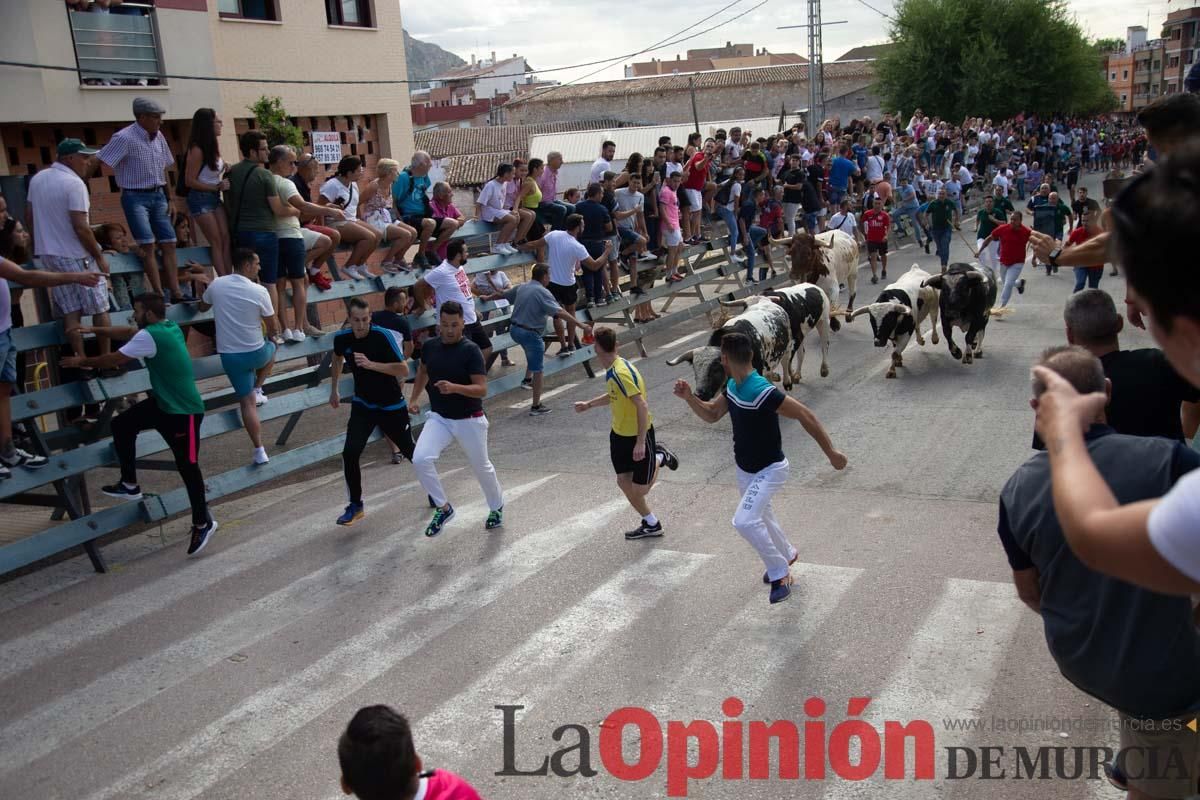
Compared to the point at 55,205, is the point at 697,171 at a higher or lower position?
lower

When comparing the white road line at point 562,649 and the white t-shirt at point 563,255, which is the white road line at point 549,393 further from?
the white road line at point 562,649

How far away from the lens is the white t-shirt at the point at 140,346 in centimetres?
915

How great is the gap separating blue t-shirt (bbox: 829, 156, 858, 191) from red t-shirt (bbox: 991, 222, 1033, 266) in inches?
292

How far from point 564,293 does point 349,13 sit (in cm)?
1244

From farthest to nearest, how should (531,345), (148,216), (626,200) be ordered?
(626,200), (531,345), (148,216)

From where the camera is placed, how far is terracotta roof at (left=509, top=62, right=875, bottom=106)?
68938 millimetres

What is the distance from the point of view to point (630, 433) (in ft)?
29.6

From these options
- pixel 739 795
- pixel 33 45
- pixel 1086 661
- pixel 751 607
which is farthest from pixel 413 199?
pixel 1086 661

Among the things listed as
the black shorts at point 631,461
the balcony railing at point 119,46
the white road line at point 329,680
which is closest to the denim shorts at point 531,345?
the white road line at point 329,680

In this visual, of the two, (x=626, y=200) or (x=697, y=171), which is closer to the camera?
(x=626, y=200)

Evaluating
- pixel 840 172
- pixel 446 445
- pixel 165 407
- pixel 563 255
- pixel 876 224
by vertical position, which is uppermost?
pixel 840 172

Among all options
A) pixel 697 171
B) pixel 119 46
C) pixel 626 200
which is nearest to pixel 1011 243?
pixel 697 171

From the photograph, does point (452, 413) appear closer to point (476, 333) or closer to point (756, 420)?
point (756, 420)

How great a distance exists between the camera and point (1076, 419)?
7.66 ft
